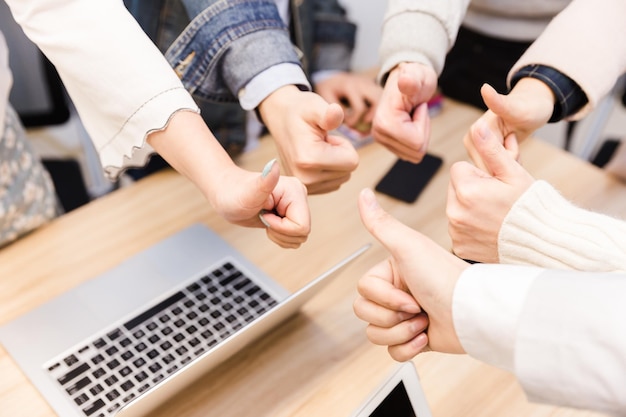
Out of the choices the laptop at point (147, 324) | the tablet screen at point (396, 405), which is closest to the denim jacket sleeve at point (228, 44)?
the laptop at point (147, 324)

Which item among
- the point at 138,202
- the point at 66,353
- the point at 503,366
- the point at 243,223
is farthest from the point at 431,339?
the point at 138,202

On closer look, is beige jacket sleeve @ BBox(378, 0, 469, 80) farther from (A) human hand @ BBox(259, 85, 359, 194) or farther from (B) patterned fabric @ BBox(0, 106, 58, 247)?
(B) patterned fabric @ BBox(0, 106, 58, 247)

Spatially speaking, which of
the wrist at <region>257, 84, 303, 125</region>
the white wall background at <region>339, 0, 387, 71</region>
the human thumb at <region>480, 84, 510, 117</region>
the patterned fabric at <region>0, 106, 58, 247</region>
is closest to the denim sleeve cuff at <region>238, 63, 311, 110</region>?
the wrist at <region>257, 84, 303, 125</region>

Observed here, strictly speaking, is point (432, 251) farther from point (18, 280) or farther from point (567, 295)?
point (18, 280)

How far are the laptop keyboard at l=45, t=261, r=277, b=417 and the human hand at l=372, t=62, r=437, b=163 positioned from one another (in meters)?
0.27

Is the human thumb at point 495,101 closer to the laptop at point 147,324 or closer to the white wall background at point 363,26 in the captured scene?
the laptop at point 147,324

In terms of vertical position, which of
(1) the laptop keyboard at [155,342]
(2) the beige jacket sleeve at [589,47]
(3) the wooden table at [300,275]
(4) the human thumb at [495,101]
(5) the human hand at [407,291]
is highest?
(2) the beige jacket sleeve at [589,47]

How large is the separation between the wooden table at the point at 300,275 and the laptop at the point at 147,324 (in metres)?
0.02

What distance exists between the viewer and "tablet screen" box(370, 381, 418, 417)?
1.63ft

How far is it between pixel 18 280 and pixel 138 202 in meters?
0.20

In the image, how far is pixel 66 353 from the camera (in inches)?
24.4

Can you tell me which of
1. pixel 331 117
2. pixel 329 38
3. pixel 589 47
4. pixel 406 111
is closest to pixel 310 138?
pixel 331 117

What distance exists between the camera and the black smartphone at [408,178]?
34.4 inches

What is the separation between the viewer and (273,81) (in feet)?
2.39
